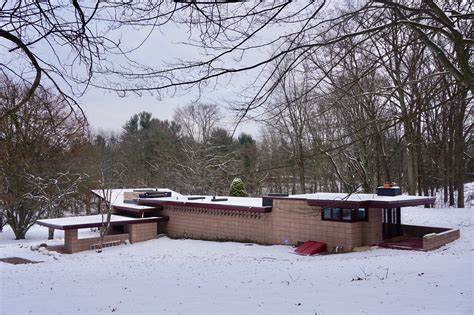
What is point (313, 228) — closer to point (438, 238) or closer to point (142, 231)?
point (438, 238)

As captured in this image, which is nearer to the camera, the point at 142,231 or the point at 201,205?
the point at 201,205

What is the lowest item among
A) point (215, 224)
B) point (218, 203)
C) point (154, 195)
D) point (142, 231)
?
point (142, 231)

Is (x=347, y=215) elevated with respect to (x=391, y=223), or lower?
elevated

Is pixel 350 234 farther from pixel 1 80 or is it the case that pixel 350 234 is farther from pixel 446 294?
pixel 1 80

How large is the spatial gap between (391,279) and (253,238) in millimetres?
12417

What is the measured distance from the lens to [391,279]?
834cm

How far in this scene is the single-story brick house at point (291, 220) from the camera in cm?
1666

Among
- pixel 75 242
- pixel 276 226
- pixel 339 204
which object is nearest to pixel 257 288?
pixel 339 204

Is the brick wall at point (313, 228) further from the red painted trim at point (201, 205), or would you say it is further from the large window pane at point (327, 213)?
the red painted trim at point (201, 205)

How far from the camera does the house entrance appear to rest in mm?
17359

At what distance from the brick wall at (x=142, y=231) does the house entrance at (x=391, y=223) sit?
41.0 ft

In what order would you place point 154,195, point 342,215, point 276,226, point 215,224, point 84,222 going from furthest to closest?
point 154,195 → point 215,224 → point 84,222 → point 276,226 → point 342,215

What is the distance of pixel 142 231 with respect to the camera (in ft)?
76.6

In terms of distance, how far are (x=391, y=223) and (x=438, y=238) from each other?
2960 millimetres
